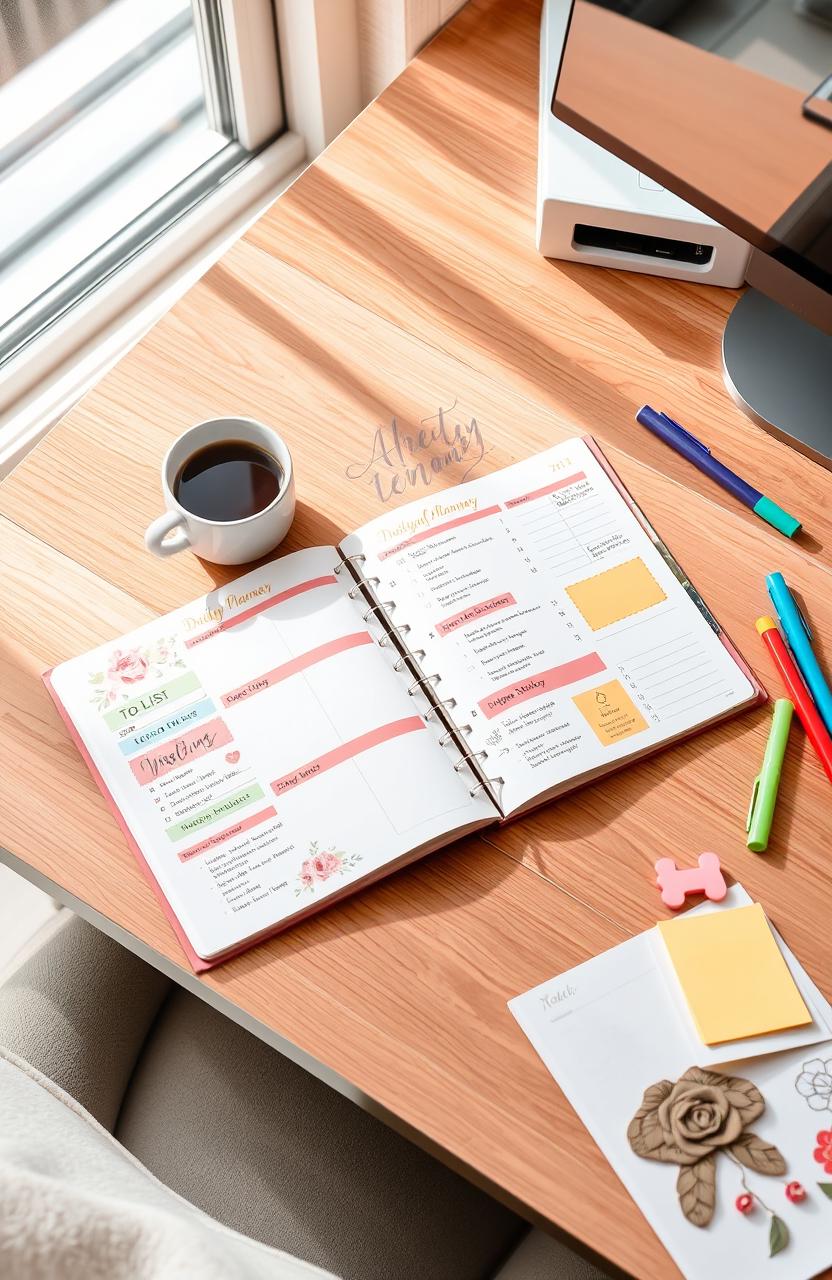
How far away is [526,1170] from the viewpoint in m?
0.70

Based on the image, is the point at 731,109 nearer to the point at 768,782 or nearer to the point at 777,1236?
the point at 768,782

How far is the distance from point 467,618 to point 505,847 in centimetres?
18

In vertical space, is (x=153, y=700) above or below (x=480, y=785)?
above

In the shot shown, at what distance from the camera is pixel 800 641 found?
0.85 m

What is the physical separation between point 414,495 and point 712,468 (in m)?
0.25

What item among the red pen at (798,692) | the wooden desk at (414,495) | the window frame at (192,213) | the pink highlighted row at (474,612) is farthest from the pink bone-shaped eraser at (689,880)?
the window frame at (192,213)

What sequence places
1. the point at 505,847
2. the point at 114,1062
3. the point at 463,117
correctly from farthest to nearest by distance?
the point at 463,117, the point at 114,1062, the point at 505,847

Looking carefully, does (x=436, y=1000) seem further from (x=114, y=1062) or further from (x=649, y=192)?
(x=649, y=192)

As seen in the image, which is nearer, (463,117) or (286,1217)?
(286,1217)

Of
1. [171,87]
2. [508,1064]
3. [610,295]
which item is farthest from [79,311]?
[508,1064]

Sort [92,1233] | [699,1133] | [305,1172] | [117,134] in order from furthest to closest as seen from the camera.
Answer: [117,134] → [305,1172] → [699,1133] → [92,1233]

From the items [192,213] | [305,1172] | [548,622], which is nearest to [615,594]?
[548,622]

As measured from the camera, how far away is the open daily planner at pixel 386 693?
781mm

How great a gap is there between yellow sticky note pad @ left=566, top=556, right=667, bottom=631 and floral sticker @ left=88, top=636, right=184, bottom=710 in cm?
31
